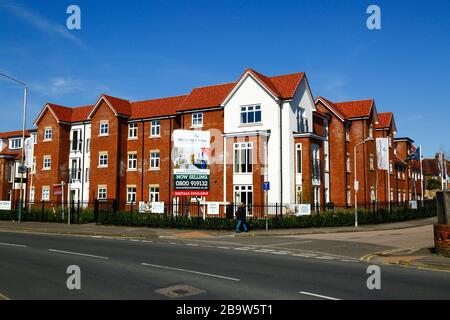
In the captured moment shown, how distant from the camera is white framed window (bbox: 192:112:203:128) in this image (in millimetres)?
39172

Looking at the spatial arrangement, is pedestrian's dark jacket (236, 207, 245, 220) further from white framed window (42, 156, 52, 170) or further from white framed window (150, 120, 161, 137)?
white framed window (42, 156, 52, 170)

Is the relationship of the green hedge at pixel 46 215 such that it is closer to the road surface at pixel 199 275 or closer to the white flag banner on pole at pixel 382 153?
the road surface at pixel 199 275

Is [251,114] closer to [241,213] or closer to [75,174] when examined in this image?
[241,213]

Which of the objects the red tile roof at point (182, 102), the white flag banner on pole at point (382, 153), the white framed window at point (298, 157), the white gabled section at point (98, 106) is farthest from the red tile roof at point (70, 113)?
the white flag banner on pole at point (382, 153)

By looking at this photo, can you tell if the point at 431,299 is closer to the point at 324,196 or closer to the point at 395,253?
the point at 395,253

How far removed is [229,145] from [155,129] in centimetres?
975

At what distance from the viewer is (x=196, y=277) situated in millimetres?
10664

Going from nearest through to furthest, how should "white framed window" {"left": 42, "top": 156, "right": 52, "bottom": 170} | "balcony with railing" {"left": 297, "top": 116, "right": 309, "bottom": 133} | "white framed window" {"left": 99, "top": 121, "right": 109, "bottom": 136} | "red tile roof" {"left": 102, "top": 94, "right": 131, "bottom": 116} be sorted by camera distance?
"balcony with railing" {"left": 297, "top": 116, "right": 309, "bottom": 133} < "red tile roof" {"left": 102, "top": 94, "right": 131, "bottom": 116} < "white framed window" {"left": 99, "top": 121, "right": 109, "bottom": 136} < "white framed window" {"left": 42, "top": 156, "right": 52, "bottom": 170}

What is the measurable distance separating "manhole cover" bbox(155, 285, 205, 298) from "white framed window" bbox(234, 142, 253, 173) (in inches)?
1019

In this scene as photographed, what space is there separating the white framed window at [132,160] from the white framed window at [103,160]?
229 centimetres

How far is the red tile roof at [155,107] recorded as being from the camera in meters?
42.5

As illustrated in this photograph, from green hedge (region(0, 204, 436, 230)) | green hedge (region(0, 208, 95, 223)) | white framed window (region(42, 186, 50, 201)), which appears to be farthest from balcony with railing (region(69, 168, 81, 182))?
green hedge (region(0, 204, 436, 230))

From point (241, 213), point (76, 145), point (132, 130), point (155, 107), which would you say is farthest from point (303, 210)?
point (76, 145)
